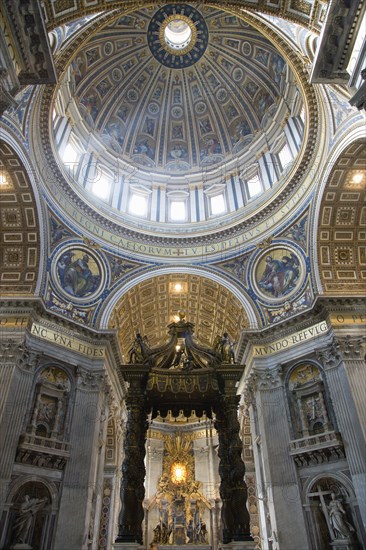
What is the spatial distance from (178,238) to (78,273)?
17.9 feet

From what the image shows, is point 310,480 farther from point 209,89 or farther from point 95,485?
point 209,89

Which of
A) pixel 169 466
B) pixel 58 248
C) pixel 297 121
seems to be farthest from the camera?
pixel 169 466

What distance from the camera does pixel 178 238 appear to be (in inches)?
832

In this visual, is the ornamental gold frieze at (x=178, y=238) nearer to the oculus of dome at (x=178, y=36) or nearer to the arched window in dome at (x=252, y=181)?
the arched window in dome at (x=252, y=181)

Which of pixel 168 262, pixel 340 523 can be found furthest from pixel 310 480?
pixel 168 262

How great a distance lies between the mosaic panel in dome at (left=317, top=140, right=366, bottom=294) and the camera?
16703mm

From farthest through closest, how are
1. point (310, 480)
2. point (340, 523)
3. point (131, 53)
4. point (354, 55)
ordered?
point (131, 53) → point (310, 480) → point (340, 523) → point (354, 55)

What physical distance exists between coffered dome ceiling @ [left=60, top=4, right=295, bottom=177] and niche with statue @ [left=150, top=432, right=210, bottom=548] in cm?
1980

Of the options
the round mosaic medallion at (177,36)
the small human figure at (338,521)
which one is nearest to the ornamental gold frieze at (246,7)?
the round mosaic medallion at (177,36)

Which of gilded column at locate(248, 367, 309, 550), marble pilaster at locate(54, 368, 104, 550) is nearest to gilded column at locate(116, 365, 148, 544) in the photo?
marble pilaster at locate(54, 368, 104, 550)

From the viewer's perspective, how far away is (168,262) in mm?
20547

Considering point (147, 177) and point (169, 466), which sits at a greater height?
point (147, 177)

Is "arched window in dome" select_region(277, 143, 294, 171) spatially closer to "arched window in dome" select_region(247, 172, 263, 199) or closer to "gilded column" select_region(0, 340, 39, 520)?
"arched window in dome" select_region(247, 172, 263, 199)

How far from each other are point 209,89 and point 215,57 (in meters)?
1.74
